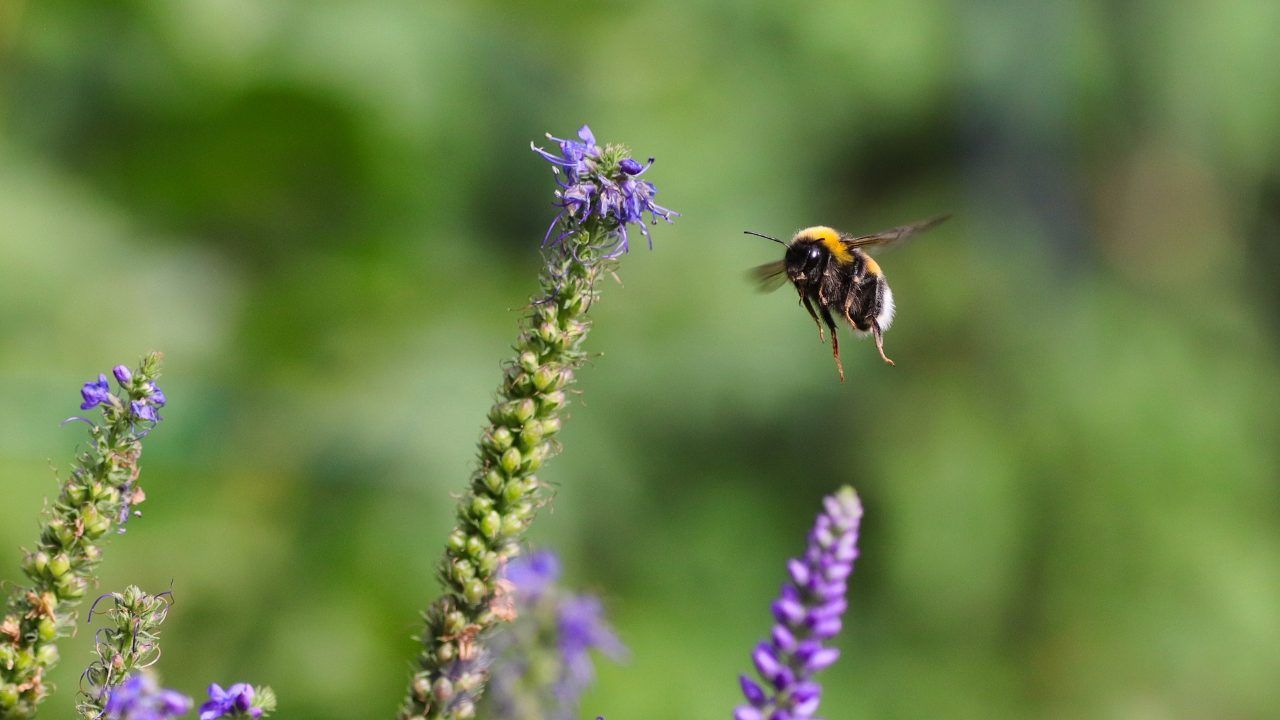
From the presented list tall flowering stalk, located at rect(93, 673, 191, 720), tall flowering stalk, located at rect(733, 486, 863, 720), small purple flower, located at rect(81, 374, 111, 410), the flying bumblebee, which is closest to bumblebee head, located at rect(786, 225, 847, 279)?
the flying bumblebee

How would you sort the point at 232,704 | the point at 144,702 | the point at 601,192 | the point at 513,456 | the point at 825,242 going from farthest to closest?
the point at 825,242 < the point at 601,192 < the point at 513,456 < the point at 232,704 < the point at 144,702

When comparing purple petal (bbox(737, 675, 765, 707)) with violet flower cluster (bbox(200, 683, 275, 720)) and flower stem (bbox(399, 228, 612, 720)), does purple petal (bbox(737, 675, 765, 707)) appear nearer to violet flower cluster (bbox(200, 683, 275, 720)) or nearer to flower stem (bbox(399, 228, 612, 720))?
flower stem (bbox(399, 228, 612, 720))

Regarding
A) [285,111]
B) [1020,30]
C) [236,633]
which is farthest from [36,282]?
[1020,30]

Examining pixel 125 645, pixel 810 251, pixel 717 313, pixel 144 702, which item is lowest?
pixel 144 702

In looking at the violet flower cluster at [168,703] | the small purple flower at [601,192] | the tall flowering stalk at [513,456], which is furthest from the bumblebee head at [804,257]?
the violet flower cluster at [168,703]

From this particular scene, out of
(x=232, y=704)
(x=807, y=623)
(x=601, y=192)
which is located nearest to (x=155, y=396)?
(x=232, y=704)

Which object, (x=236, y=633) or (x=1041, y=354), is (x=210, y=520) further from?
(x=1041, y=354)

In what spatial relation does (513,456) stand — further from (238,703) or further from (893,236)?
(893,236)
